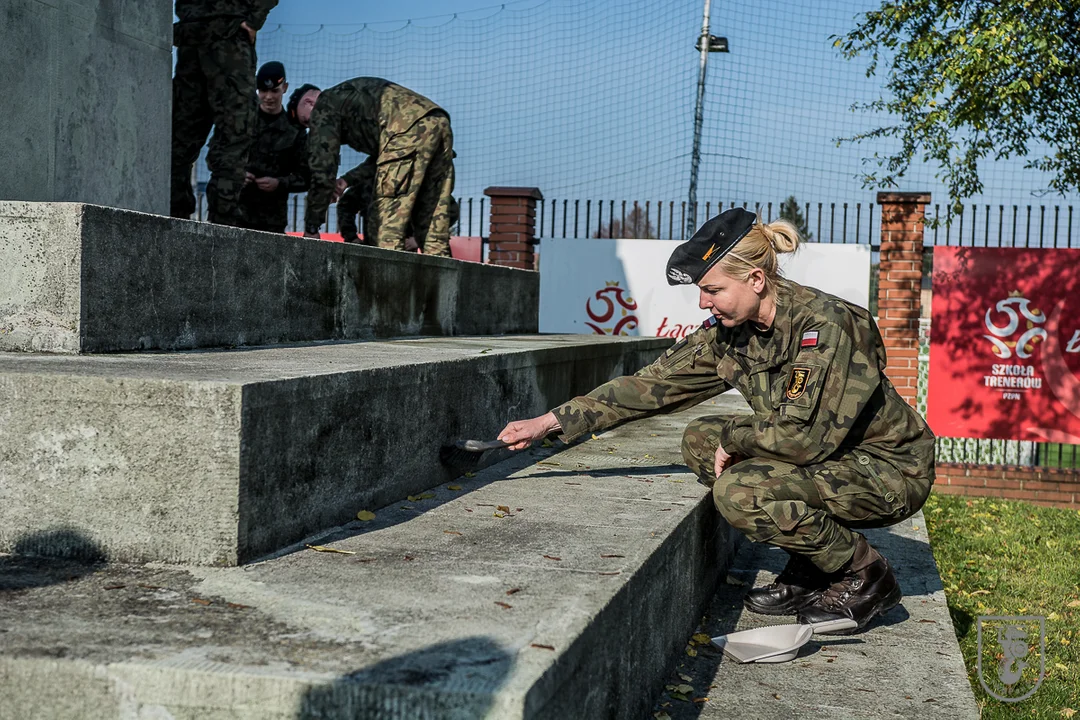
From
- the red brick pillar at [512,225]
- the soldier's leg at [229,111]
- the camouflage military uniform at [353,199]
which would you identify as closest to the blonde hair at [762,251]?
the soldier's leg at [229,111]

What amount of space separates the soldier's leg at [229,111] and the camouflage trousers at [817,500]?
4348mm

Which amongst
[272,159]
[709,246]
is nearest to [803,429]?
[709,246]

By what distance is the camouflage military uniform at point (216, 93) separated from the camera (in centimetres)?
624

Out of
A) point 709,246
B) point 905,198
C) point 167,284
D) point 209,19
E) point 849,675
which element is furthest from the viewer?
point 905,198

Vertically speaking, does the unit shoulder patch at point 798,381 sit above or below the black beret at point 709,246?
below

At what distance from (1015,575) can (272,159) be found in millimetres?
6051

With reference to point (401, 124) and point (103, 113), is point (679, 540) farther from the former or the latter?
point (401, 124)

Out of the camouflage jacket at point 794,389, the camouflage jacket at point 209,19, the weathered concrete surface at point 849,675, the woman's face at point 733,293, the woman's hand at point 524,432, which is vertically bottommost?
the weathered concrete surface at point 849,675

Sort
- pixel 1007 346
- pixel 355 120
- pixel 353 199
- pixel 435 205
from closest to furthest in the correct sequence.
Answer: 1. pixel 355 120
2. pixel 435 205
3. pixel 1007 346
4. pixel 353 199

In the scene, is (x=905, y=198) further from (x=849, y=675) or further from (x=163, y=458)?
(x=163, y=458)

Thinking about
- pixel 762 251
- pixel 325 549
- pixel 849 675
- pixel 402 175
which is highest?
pixel 402 175

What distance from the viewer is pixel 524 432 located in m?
3.42

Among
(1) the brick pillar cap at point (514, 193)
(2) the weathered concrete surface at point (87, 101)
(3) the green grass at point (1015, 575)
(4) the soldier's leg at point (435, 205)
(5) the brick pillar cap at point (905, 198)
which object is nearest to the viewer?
(3) the green grass at point (1015, 575)

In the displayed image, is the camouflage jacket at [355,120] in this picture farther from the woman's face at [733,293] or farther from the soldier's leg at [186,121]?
the woman's face at [733,293]
